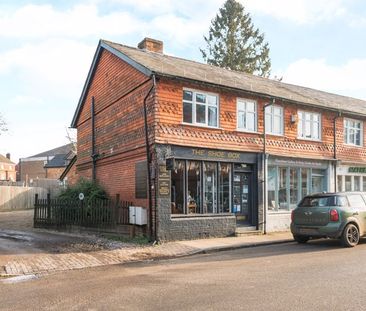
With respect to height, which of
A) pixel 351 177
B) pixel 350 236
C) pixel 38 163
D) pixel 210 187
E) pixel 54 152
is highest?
pixel 54 152

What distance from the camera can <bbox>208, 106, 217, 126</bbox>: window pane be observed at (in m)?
15.6

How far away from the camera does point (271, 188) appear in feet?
56.7

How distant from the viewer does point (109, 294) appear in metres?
7.27

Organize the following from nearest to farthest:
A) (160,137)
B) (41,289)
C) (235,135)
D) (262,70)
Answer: (41,289)
(160,137)
(235,135)
(262,70)

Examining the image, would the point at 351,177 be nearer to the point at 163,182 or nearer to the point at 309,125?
the point at 309,125

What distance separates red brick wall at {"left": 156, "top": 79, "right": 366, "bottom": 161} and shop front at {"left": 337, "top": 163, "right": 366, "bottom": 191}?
0.43 metres

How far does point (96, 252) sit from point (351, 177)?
1363cm

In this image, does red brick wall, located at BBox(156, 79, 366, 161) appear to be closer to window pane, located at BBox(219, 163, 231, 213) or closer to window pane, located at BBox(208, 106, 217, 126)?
window pane, located at BBox(208, 106, 217, 126)

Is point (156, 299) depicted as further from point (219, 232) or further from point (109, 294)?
point (219, 232)

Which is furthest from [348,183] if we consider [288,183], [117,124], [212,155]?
[117,124]

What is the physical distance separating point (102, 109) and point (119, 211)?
19.7 ft

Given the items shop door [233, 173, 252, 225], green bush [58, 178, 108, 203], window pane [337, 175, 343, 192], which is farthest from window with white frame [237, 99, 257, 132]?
green bush [58, 178, 108, 203]

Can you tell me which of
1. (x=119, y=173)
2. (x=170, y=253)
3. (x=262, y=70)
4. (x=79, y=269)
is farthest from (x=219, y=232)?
(x=262, y=70)

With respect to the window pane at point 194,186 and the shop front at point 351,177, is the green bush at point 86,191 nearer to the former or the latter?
the window pane at point 194,186
